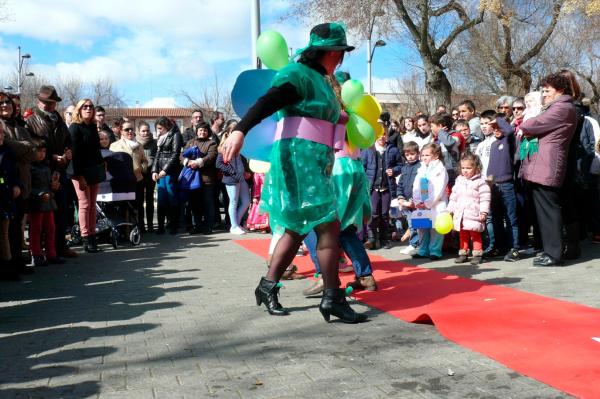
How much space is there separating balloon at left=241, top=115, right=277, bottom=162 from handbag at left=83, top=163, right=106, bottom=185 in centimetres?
472

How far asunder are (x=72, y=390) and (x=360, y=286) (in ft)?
10.2

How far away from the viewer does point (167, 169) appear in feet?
38.1

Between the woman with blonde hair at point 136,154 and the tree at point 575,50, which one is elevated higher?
the tree at point 575,50

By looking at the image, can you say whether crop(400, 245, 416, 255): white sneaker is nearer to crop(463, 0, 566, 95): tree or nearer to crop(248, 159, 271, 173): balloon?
crop(248, 159, 271, 173): balloon

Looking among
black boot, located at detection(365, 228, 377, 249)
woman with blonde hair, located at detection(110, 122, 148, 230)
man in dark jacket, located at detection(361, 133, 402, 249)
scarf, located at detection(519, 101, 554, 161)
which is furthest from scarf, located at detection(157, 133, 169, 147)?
scarf, located at detection(519, 101, 554, 161)

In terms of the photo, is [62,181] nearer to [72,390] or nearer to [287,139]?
[287,139]

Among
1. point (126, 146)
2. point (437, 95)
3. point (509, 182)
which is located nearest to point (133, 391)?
point (509, 182)

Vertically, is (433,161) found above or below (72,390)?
above

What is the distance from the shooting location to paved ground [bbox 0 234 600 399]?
10.2ft

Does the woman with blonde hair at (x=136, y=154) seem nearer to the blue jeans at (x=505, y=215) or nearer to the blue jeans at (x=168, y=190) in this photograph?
the blue jeans at (x=168, y=190)

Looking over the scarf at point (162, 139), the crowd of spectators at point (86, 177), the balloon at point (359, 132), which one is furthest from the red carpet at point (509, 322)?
the scarf at point (162, 139)

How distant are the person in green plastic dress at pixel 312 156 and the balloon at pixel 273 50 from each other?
53cm

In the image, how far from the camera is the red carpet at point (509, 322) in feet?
10.6

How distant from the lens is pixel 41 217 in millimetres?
7660
